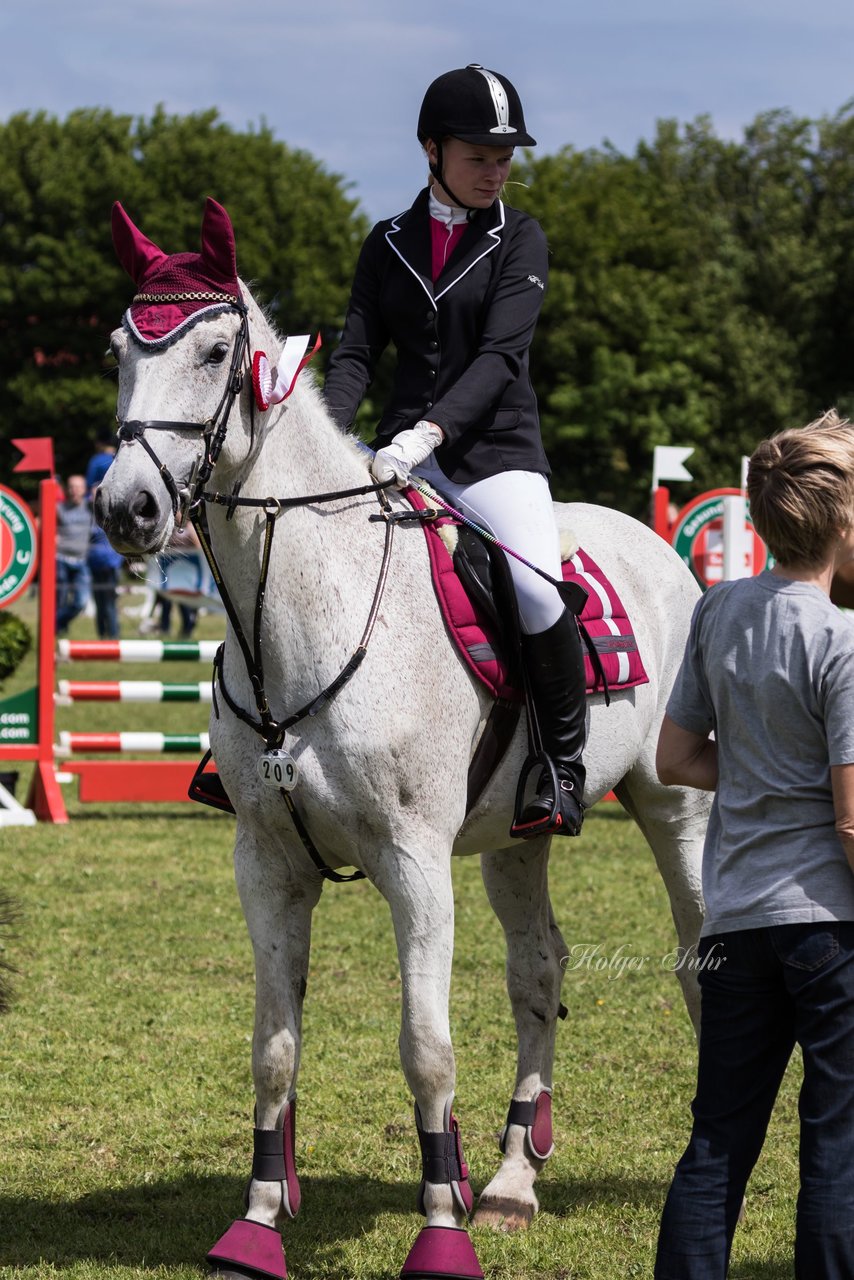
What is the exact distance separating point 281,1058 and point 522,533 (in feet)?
5.41

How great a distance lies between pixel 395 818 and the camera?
414 cm

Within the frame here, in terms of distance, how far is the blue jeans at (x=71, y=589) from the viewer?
2108cm

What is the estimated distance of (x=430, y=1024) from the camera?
13.5ft

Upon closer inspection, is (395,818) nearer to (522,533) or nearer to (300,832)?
(300,832)

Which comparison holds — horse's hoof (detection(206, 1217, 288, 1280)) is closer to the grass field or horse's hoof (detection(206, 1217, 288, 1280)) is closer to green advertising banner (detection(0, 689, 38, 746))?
the grass field

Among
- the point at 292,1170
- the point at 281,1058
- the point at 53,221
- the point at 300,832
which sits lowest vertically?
the point at 292,1170

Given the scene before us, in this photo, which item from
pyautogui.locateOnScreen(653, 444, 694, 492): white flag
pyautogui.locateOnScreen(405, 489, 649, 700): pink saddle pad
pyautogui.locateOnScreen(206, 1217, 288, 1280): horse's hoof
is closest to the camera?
pyautogui.locateOnScreen(206, 1217, 288, 1280): horse's hoof

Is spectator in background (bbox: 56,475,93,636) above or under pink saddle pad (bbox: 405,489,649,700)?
above

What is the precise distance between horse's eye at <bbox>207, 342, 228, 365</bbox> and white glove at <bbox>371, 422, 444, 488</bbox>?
56 centimetres

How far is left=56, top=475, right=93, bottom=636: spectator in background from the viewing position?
68.2 ft

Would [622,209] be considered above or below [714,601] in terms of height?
above

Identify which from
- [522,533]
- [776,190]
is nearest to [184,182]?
[776,190]

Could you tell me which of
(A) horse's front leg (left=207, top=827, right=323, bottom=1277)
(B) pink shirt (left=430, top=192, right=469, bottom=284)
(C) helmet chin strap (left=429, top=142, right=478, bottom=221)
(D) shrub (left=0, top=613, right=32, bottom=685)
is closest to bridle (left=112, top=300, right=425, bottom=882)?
(A) horse's front leg (left=207, top=827, right=323, bottom=1277)

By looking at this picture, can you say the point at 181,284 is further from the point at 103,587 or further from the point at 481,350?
the point at 103,587
